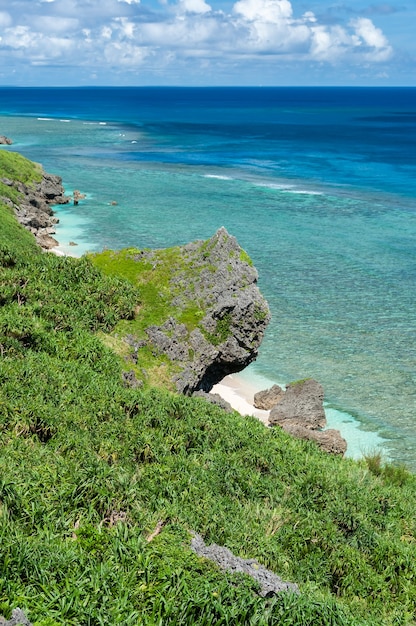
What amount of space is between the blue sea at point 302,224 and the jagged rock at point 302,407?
1.49 metres

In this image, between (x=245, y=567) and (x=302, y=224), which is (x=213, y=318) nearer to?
Answer: (x=245, y=567)

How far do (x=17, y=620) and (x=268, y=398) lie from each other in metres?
22.5

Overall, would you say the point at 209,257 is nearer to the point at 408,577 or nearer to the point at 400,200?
the point at 408,577

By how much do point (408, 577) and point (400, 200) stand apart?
67507mm

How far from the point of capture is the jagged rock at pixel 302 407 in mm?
29141

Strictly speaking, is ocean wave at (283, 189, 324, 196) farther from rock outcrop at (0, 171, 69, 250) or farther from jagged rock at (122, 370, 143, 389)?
jagged rock at (122, 370, 143, 389)

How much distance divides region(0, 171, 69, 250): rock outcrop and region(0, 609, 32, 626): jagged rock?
44.3 m

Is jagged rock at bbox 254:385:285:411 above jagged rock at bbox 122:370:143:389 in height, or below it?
below

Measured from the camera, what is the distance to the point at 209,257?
26969 millimetres

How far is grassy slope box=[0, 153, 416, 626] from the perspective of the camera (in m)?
10.6

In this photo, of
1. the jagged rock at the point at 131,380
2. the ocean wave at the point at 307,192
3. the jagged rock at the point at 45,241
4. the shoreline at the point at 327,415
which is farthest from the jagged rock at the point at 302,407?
the ocean wave at the point at 307,192

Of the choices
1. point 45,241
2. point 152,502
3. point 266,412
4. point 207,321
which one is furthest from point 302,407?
point 45,241

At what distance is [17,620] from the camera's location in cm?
927

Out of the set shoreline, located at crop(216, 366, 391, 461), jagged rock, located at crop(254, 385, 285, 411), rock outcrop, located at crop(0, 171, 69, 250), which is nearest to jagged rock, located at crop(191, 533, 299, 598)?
shoreline, located at crop(216, 366, 391, 461)
